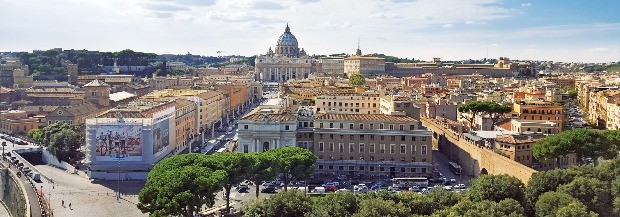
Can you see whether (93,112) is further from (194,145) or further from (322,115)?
(322,115)

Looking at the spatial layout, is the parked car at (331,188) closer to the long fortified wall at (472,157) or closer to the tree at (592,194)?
the long fortified wall at (472,157)

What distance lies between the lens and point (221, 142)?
5247 centimetres

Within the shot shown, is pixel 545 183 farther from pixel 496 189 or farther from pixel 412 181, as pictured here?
pixel 412 181

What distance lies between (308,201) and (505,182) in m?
7.85

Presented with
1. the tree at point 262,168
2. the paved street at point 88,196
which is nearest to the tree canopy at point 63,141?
the paved street at point 88,196

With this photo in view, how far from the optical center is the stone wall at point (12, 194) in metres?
36.1

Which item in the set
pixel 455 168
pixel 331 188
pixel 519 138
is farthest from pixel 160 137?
pixel 519 138

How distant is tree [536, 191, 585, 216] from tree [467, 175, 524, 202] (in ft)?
6.15

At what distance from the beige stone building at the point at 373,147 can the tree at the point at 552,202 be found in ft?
47.4

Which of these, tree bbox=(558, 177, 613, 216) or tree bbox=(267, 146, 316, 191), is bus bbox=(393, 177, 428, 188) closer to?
tree bbox=(267, 146, 316, 191)

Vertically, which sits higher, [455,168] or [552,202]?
[552,202]

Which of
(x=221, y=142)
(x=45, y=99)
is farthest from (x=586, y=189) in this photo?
(x=45, y=99)

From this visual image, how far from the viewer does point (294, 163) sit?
32812mm

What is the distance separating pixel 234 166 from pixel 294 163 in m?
3.94
